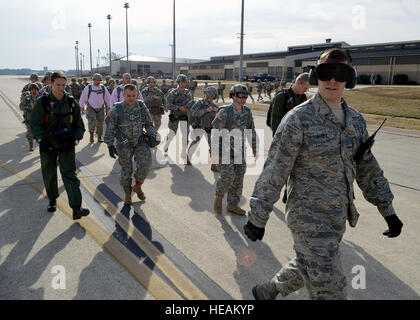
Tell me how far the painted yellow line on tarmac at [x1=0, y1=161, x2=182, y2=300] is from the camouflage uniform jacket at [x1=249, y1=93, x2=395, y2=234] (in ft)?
4.60

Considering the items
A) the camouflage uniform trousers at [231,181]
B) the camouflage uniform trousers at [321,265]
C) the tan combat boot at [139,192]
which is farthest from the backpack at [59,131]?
the camouflage uniform trousers at [321,265]

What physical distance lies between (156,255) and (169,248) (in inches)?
8.6

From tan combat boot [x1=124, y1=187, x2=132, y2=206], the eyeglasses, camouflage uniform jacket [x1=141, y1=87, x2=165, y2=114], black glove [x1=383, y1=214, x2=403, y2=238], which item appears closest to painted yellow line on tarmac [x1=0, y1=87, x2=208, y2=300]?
tan combat boot [x1=124, y1=187, x2=132, y2=206]

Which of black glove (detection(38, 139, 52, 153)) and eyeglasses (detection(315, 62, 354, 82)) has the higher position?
eyeglasses (detection(315, 62, 354, 82))

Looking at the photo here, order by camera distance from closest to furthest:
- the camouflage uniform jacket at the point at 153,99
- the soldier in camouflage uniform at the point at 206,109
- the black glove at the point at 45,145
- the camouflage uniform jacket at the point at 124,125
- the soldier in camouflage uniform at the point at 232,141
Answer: the black glove at the point at 45,145, the soldier in camouflage uniform at the point at 232,141, the camouflage uniform jacket at the point at 124,125, the soldier in camouflage uniform at the point at 206,109, the camouflage uniform jacket at the point at 153,99

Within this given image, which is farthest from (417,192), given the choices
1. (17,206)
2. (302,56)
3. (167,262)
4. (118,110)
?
(302,56)

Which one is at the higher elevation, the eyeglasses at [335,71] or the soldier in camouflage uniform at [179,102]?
the eyeglasses at [335,71]

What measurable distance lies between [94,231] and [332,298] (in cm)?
326

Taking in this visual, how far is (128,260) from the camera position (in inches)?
147

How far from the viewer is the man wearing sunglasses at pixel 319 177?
2.26 metres

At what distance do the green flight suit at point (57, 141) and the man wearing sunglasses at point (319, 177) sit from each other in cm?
332

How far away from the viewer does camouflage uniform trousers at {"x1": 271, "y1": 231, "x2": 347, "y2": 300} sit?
220 cm

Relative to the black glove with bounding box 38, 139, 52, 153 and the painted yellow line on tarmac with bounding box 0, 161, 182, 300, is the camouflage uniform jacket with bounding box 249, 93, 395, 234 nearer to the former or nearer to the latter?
the painted yellow line on tarmac with bounding box 0, 161, 182, 300

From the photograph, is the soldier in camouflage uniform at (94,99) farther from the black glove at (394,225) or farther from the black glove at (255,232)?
the black glove at (394,225)
